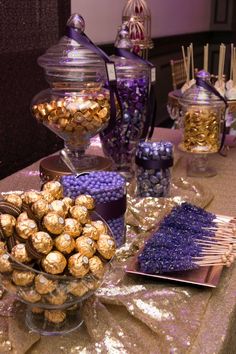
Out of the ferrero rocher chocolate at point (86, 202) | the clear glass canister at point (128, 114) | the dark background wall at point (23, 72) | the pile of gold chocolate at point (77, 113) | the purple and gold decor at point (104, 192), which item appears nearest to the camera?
the ferrero rocher chocolate at point (86, 202)

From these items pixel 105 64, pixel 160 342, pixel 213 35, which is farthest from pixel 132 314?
pixel 213 35

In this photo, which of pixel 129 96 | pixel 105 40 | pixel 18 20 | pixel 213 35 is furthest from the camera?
pixel 213 35

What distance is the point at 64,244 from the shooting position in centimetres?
59

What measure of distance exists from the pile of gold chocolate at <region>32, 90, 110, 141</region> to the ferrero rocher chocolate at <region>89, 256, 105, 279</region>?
47 centimetres

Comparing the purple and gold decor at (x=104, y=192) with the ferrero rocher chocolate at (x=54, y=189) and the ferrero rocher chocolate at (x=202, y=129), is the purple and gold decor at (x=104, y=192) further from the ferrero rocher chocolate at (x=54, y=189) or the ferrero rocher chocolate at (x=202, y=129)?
the ferrero rocher chocolate at (x=202, y=129)

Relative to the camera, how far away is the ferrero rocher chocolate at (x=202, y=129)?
4.22 feet

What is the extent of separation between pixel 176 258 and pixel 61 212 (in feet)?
0.68

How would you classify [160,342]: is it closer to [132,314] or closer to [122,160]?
[132,314]

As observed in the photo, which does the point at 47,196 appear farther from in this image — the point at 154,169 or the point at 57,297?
the point at 154,169

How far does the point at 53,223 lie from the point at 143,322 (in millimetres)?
190

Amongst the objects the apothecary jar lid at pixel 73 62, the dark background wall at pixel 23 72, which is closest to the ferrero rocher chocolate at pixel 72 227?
the apothecary jar lid at pixel 73 62

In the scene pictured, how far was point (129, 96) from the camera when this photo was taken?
119 centimetres

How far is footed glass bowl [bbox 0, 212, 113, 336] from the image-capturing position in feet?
1.89

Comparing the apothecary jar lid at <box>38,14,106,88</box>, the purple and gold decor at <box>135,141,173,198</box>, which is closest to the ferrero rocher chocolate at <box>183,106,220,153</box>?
the purple and gold decor at <box>135,141,173,198</box>
